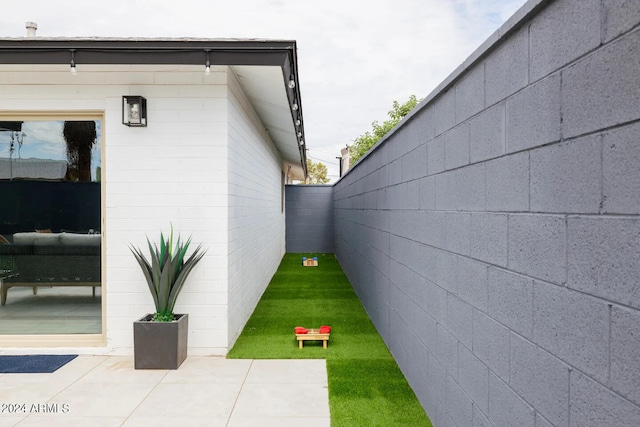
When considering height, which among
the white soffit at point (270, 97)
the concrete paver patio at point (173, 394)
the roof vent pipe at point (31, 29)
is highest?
the roof vent pipe at point (31, 29)

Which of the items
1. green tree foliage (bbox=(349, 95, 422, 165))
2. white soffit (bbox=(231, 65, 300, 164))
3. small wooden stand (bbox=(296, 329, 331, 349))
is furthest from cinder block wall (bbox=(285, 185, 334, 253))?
green tree foliage (bbox=(349, 95, 422, 165))

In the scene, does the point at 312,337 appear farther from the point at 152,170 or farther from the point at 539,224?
the point at 539,224

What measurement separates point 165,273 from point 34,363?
136 centimetres

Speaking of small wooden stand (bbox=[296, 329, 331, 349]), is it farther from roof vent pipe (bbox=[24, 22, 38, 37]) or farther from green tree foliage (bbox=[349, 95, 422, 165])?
green tree foliage (bbox=[349, 95, 422, 165])

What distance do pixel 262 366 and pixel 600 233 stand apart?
3.26m

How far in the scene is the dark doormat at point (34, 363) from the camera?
3805mm

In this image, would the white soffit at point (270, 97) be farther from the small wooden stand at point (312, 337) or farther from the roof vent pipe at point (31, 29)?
the small wooden stand at point (312, 337)

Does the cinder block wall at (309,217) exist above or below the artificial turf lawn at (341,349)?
above

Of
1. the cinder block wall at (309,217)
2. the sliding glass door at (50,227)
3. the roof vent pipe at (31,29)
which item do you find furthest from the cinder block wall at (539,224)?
the cinder block wall at (309,217)

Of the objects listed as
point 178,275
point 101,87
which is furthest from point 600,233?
point 101,87

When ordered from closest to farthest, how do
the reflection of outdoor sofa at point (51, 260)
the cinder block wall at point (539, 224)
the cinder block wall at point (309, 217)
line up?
the cinder block wall at point (539, 224) → the reflection of outdoor sofa at point (51, 260) → the cinder block wall at point (309, 217)

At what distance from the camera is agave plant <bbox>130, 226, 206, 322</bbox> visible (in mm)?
3957

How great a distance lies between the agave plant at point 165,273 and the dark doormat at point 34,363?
0.91m

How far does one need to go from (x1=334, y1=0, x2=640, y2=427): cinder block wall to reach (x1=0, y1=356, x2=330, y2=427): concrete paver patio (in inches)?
40.0
